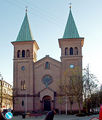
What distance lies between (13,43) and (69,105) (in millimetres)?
18766

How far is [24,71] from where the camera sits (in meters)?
47.8

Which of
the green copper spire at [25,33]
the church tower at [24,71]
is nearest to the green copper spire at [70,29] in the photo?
the church tower at [24,71]

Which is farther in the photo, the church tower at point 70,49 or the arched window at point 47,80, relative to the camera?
the arched window at point 47,80

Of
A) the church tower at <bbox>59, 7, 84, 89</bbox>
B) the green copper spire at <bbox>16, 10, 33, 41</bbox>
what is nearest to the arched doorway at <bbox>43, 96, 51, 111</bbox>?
the church tower at <bbox>59, 7, 84, 89</bbox>

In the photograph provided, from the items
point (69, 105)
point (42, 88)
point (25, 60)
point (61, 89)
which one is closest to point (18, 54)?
point (25, 60)

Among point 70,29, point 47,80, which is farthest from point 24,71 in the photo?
point 70,29

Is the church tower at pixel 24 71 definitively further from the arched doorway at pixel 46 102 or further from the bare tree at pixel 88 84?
the bare tree at pixel 88 84

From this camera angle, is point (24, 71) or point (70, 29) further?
point (70, 29)

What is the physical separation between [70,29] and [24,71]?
1432cm

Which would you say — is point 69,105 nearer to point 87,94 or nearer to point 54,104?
point 54,104

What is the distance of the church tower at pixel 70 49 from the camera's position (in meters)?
47.0

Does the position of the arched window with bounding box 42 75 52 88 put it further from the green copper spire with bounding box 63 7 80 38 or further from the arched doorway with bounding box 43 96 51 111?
the green copper spire with bounding box 63 7 80 38

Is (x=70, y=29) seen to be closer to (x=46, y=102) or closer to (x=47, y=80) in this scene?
(x=47, y=80)

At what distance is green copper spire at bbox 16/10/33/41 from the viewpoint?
50312 mm
